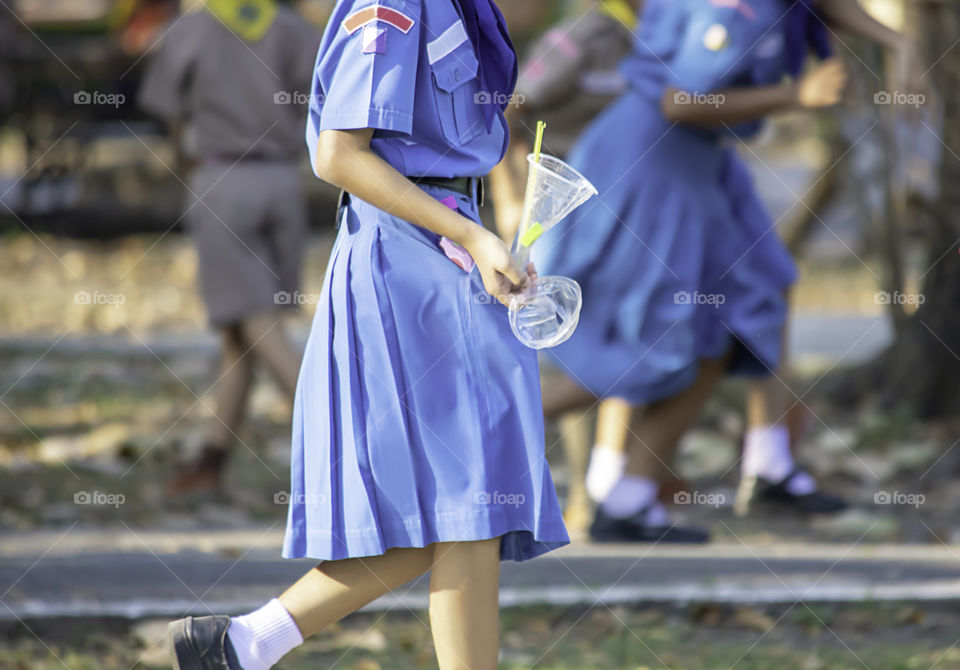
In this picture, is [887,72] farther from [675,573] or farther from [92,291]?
[92,291]

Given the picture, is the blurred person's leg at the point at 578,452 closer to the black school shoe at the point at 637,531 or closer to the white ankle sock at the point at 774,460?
the black school shoe at the point at 637,531

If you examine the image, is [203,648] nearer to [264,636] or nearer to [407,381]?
[264,636]

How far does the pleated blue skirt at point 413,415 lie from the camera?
241 centimetres

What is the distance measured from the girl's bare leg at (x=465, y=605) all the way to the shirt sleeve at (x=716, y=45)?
6.44 ft

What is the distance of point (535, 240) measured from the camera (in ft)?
7.82

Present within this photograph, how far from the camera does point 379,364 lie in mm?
2439

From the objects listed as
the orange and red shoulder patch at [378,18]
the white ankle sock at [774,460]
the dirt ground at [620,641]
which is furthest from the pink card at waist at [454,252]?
the white ankle sock at [774,460]

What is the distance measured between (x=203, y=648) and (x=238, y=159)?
280 cm

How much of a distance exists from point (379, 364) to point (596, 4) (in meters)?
2.55

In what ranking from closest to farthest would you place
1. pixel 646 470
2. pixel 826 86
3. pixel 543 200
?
1. pixel 543 200
2. pixel 826 86
3. pixel 646 470

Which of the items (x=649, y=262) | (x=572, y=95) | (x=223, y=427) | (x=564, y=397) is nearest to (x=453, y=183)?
(x=649, y=262)

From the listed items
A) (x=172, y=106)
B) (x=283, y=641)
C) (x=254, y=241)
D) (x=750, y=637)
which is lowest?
(x=750, y=637)

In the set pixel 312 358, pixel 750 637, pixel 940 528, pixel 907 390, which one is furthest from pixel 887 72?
pixel 312 358

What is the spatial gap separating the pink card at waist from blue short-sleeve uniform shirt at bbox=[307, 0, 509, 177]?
5 centimetres
